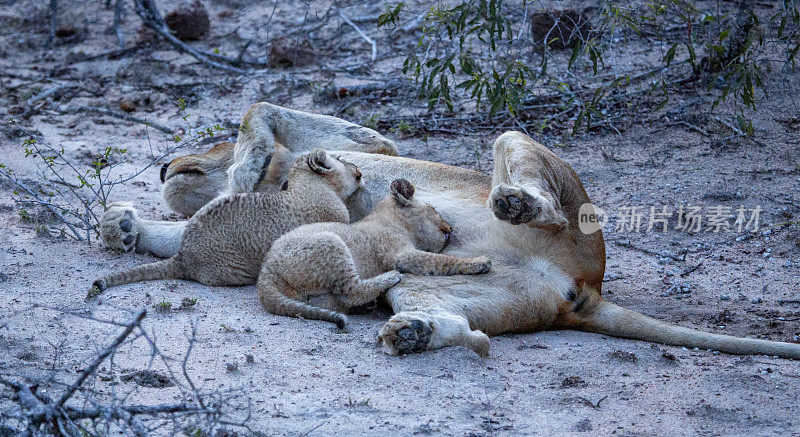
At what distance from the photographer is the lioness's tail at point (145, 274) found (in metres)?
4.23

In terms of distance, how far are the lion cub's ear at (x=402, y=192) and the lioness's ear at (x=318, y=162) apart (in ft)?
1.23

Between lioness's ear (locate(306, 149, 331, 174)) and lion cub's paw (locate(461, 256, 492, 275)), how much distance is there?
97 centimetres

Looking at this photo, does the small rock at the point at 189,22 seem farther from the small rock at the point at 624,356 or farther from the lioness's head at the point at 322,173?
the small rock at the point at 624,356

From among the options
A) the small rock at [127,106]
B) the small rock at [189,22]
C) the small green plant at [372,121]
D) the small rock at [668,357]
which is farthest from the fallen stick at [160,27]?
the small rock at [668,357]

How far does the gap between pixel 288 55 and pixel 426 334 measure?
582 cm

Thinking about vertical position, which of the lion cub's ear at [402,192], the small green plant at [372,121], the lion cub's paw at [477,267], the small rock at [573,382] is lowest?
the small rock at [573,382]

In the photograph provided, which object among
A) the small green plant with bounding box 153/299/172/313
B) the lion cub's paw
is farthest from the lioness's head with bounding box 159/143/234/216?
the lion cub's paw

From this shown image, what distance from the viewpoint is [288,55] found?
28.7 feet

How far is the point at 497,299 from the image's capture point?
158 inches

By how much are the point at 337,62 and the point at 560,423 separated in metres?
6.48

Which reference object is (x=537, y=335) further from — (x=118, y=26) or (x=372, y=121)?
(x=118, y=26)

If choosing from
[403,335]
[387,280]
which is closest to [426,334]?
[403,335]

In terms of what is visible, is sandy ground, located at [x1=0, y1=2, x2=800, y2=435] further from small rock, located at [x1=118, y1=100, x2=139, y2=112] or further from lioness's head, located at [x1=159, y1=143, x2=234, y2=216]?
small rock, located at [x1=118, y1=100, x2=139, y2=112]

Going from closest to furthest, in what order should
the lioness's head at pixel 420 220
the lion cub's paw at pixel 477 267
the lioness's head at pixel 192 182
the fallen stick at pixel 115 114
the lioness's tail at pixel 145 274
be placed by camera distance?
1. the lion cub's paw at pixel 477 267
2. the lioness's tail at pixel 145 274
3. the lioness's head at pixel 420 220
4. the lioness's head at pixel 192 182
5. the fallen stick at pixel 115 114
